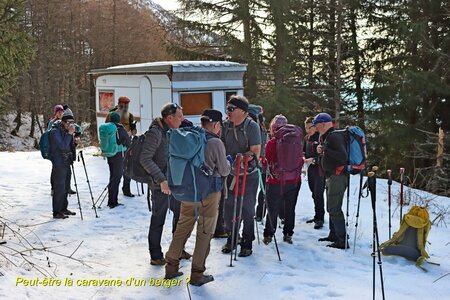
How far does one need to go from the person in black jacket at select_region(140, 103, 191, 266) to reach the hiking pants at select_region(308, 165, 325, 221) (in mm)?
2820

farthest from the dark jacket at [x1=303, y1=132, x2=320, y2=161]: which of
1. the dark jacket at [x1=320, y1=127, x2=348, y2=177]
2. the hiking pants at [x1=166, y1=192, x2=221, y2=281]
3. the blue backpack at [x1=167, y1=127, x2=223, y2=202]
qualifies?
the blue backpack at [x1=167, y1=127, x2=223, y2=202]

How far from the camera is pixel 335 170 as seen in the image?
631cm

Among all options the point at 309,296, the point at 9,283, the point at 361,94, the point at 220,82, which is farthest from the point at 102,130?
the point at 361,94

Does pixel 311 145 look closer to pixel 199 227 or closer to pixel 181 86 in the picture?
pixel 199 227

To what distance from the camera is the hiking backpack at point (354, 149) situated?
629 cm

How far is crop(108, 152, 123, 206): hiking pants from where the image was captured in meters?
8.73

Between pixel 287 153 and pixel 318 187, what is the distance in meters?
1.42

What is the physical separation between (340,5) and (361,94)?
15.8 ft

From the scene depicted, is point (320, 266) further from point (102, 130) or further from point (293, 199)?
point (102, 130)

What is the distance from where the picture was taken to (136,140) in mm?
5527

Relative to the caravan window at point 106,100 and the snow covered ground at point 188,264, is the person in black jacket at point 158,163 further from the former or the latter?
the caravan window at point 106,100

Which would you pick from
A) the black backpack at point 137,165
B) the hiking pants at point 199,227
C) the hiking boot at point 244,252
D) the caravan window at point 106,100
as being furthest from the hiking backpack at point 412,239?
the caravan window at point 106,100

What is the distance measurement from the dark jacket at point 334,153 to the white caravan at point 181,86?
7.68 m

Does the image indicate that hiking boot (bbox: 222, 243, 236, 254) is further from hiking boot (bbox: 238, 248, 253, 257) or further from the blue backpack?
the blue backpack
